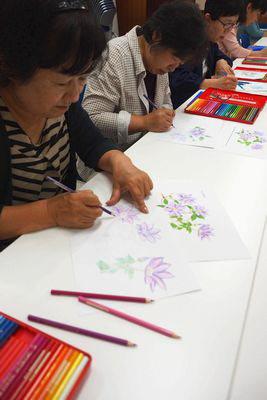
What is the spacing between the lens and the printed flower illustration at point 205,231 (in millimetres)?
723

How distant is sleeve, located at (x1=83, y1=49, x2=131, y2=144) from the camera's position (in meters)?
1.26

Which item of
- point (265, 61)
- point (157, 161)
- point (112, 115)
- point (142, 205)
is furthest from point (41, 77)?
point (265, 61)

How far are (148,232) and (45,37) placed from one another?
1.44 ft

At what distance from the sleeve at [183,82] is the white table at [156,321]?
3.72 ft

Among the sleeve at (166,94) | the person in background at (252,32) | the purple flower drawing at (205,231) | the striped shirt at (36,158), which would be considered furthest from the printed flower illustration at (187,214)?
the person in background at (252,32)

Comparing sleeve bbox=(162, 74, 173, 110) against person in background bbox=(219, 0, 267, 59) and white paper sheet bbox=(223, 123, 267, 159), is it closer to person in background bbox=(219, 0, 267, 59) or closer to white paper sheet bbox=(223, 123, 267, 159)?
white paper sheet bbox=(223, 123, 267, 159)

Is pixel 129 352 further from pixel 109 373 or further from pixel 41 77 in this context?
pixel 41 77

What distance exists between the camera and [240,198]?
2.83ft

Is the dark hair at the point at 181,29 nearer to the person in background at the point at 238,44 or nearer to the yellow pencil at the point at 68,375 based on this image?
the yellow pencil at the point at 68,375

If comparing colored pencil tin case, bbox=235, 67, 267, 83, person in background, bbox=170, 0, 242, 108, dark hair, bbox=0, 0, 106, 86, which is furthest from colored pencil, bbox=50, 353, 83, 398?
colored pencil tin case, bbox=235, 67, 267, 83

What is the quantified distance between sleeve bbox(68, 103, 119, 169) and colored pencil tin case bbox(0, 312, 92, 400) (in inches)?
24.4

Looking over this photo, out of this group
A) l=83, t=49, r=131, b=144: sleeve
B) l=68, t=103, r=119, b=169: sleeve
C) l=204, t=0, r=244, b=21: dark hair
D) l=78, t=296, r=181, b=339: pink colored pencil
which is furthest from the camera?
l=204, t=0, r=244, b=21: dark hair

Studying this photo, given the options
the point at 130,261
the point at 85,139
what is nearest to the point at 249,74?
the point at 85,139

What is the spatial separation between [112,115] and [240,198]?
2.09ft
